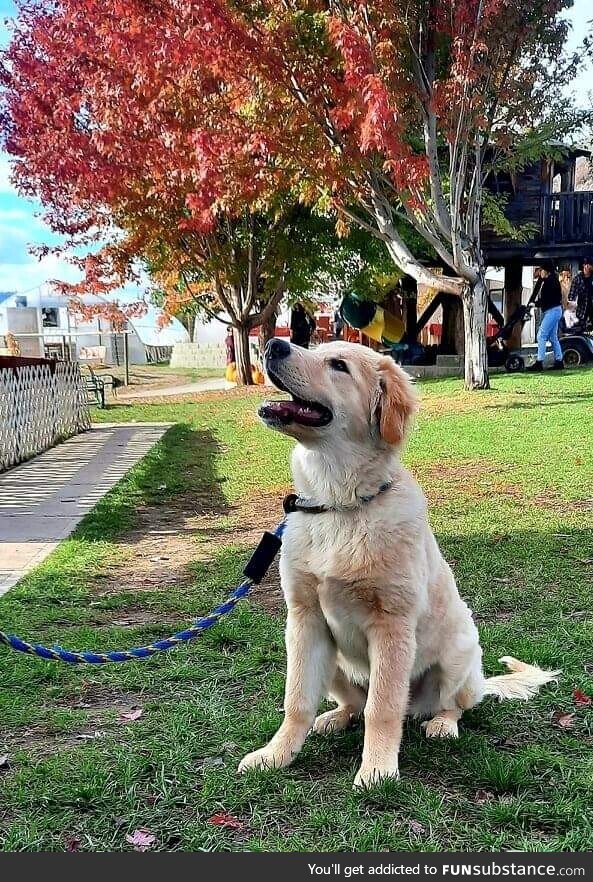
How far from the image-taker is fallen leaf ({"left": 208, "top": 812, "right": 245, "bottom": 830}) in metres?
2.24

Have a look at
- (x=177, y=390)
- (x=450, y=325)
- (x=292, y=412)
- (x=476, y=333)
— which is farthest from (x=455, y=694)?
(x=450, y=325)

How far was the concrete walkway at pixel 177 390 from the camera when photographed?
18016mm

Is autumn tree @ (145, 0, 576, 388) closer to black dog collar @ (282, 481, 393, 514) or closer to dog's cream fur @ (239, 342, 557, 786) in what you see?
dog's cream fur @ (239, 342, 557, 786)

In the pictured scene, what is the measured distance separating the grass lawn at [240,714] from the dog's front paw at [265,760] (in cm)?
5

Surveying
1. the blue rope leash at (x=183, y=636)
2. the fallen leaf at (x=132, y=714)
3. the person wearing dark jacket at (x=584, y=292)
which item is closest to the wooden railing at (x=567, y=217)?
the person wearing dark jacket at (x=584, y=292)

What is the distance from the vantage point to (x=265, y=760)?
2533 millimetres

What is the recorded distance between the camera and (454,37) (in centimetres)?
1050

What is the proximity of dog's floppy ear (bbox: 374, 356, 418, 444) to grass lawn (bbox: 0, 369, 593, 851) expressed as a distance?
1.09 m

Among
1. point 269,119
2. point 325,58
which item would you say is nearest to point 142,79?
point 269,119

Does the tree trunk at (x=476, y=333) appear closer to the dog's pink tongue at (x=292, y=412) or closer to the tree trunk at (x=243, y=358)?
the tree trunk at (x=243, y=358)

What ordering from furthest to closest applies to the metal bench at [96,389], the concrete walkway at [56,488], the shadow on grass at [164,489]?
1. the metal bench at [96,389]
2. the shadow on grass at [164,489]
3. the concrete walkway at [56,488]

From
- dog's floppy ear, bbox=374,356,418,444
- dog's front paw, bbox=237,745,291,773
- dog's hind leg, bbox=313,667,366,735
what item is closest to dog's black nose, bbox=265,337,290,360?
dog's floppy ear, bbox=374,356,418,444

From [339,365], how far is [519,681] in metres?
1.49

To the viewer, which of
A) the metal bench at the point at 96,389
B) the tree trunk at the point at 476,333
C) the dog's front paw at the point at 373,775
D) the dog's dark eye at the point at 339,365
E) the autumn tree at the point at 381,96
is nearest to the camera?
the dog's front paw at the point at 373,775
